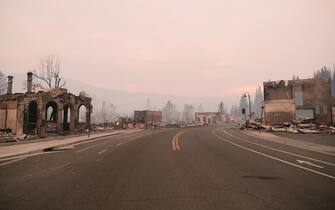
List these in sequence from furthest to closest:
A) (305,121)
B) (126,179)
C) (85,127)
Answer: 1. (305,121)
2. (85,127)
3. (126,179)

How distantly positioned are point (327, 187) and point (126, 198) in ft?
18.2

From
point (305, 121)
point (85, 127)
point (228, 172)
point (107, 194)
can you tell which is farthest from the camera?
point (305, 121)

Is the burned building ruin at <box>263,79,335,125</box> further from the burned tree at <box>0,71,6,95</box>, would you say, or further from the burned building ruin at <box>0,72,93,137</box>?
the burned tree at <box>0,71,6,95</box>

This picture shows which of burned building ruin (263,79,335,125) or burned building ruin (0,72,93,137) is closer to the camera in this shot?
burned building ruin (0,72,93,137)

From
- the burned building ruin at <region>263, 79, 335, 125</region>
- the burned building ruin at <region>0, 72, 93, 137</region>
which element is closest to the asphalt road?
the burned building ruin at <region>0, 72, 93, 137</region>

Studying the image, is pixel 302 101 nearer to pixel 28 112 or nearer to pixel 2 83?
pixel 28 112

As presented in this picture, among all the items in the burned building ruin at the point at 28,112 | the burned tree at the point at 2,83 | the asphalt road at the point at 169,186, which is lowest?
the asphalt road at the point at 169,186

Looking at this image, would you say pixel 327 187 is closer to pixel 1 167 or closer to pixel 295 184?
pixel 295 184

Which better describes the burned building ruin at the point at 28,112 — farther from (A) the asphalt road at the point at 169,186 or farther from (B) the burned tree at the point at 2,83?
(B) the burned tree at the point at 2,83

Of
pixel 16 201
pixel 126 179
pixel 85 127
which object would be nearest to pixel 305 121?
pixel 85 127

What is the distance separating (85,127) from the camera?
4381 cm

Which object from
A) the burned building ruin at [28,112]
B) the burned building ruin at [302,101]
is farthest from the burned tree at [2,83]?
the burned building ruin at [302,101]

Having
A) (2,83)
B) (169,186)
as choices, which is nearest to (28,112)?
(169,186)

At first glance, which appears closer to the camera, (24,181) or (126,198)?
(126,198)
